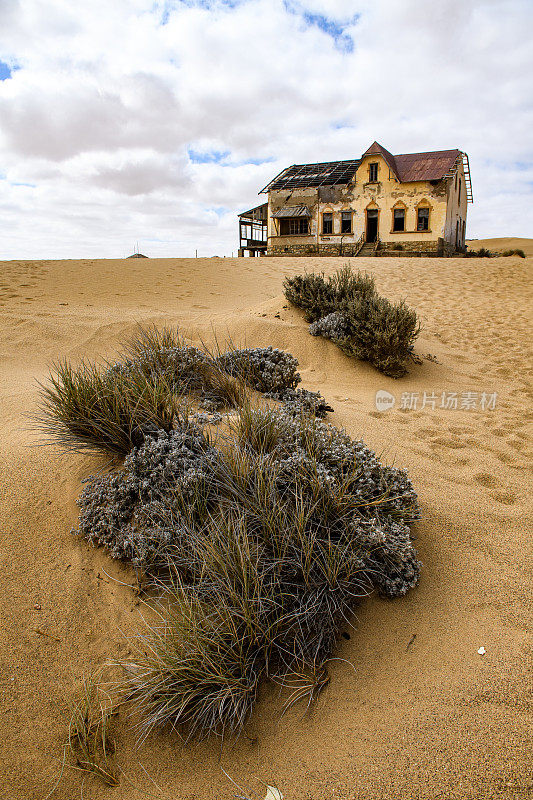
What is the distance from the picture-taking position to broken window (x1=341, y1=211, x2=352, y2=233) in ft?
85.3

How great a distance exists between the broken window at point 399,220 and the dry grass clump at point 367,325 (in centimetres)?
2002

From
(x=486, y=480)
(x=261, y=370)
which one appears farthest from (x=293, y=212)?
(x=486, y=480)

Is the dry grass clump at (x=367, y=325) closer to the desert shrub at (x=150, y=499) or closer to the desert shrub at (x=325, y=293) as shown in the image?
the desert shrub at (x=325, y=293)

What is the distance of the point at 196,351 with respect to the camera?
430 cm

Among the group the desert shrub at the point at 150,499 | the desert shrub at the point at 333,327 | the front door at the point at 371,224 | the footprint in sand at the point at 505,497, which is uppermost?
the front door at the point at 371,224

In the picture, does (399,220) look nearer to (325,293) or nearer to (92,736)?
(325,293)

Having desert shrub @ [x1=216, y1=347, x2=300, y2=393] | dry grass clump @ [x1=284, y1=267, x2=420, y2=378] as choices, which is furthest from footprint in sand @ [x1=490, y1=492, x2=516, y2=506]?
dry grass clump @ [x1=284, y1=267, x2=420, y2=378]

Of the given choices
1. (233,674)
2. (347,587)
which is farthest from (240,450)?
(233,674)

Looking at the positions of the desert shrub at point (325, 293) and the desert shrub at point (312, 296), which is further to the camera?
the desert shrub at point (312, 296)

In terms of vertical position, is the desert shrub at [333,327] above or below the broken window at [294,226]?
below

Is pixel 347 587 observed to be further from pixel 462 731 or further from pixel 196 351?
pixel 196 351

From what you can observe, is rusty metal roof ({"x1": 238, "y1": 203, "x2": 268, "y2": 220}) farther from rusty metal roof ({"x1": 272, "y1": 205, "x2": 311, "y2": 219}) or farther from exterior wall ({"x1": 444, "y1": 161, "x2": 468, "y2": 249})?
exterior wall ({"x1": 444, "y1": 161, "x2": 468, "y2": 249})

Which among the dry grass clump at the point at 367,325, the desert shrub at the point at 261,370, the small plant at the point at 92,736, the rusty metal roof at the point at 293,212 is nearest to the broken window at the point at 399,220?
the rusty metal roof at the point at 293,212

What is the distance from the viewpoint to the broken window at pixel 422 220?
956 inches
